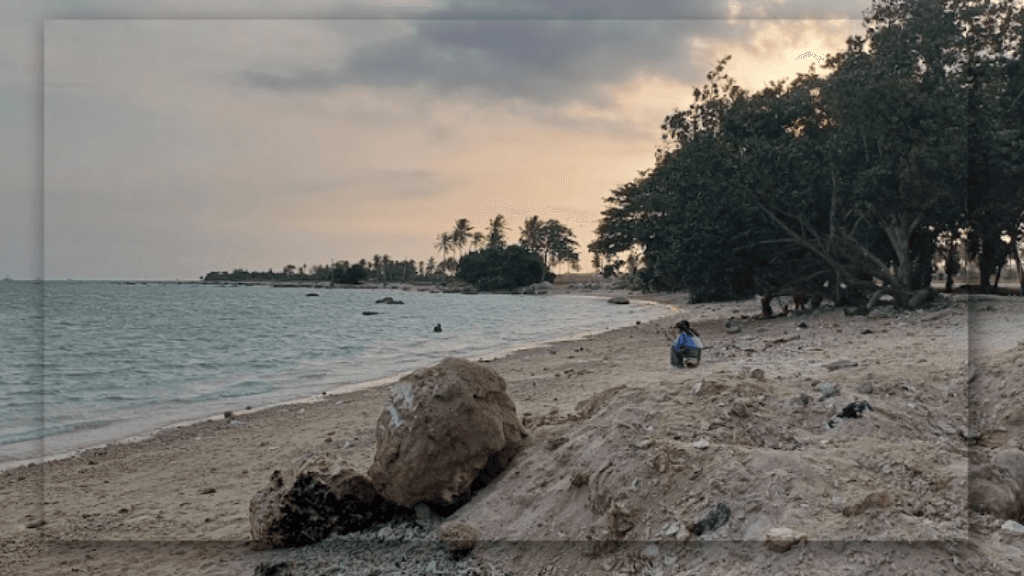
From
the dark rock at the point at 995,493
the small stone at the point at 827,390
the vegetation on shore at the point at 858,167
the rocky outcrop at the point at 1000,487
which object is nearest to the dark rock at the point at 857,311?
the vegetation on shore at the point at 858,167

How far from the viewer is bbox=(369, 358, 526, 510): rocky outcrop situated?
17.6ft

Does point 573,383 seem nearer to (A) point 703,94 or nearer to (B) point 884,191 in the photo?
(B) point 884,191

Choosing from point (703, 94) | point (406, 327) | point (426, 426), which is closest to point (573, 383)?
point (426, 426)

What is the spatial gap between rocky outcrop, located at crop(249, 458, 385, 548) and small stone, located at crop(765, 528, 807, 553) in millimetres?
3097

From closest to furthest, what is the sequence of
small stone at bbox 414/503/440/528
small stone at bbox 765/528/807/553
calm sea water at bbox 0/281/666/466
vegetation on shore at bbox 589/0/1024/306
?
small stone at bbox 765/528/807/553, small stone at bbox 414/503/440/528, calm sea water at bbox 0/281/666/466, vegetation on shore at bbox 589/0/1024/306

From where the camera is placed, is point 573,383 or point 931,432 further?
point 573,383

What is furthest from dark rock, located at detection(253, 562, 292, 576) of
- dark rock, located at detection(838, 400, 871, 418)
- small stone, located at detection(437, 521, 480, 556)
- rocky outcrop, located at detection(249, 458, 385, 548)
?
dark rock, located at detection(838, 400, 871, 418)

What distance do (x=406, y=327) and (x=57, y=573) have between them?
3120 centimetres

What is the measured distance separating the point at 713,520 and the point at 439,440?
220 cm

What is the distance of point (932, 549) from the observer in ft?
12.2

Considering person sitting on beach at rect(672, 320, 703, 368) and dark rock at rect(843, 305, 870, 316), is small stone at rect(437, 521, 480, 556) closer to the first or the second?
person sitting on beach at rect(672, 320, 703, 368)

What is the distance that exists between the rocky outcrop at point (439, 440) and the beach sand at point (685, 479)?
258 mm

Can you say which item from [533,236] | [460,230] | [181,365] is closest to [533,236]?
[533,236]

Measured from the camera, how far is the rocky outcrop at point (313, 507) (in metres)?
5.39
